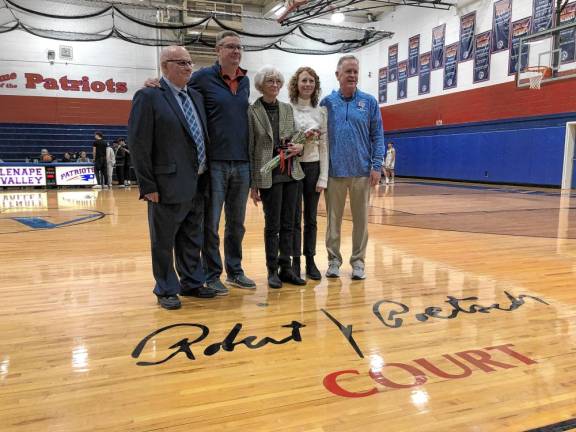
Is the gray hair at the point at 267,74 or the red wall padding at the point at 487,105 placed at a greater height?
the red wall padding at the point at 487,105

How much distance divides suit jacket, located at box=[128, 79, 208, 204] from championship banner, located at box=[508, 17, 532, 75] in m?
12.6

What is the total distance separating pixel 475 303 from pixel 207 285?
5.91 ft

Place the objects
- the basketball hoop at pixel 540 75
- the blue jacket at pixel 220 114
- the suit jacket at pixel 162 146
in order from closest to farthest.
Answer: the suit jacket at pixel 162 146 < the blue jacket at pixel 220 114 < the basketball hoop at pixel 540 75

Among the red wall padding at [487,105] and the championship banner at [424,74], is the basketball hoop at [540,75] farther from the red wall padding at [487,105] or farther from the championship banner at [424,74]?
the championship banner at [424,74]

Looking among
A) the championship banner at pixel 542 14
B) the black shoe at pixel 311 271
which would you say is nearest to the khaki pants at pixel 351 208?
the black shoe at pixel 311 271

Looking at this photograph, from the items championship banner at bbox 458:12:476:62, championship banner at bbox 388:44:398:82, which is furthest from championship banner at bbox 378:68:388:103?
championship banner at bbox 458:12:476:62

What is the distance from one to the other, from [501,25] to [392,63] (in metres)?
5.50

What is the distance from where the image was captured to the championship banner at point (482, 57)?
46.6 feet

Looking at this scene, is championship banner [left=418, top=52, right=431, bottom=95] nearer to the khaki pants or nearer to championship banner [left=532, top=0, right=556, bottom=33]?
championship banner [left=532, top=0, right=556, bottom=33]

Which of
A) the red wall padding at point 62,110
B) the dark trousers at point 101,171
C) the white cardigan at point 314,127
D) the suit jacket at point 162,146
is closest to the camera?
the suit jacket at point 162,146

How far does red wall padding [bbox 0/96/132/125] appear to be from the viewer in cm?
1586

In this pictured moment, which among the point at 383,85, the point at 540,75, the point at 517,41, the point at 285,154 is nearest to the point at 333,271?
the point at 285,154

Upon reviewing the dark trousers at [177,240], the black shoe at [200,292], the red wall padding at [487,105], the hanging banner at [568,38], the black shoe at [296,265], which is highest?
the hanging banner at [568,38]

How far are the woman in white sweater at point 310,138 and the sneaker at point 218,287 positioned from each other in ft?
1.85
